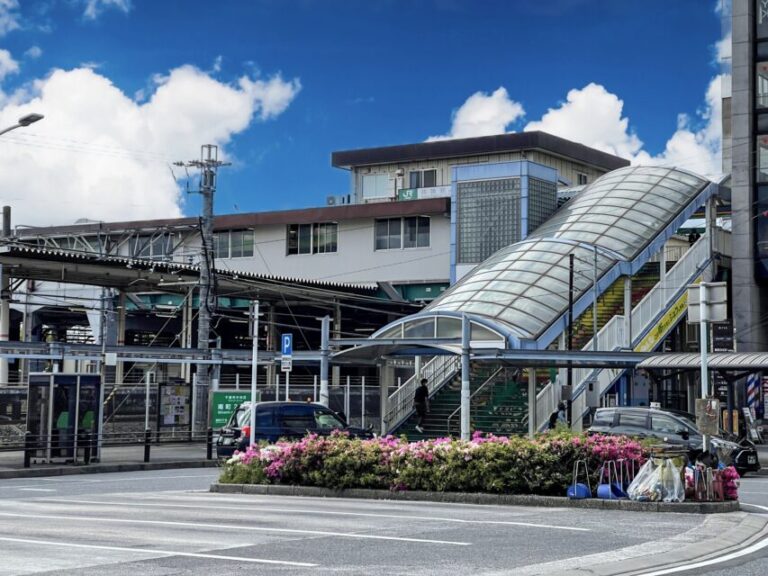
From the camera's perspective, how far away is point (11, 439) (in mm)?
34000

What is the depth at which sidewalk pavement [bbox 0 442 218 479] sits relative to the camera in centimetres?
2830

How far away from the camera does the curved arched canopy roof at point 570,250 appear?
140 ft

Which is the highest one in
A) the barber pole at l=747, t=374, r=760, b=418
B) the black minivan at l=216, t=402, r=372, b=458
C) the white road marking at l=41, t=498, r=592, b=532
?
the barber pole at l=747, t=374, r=760, b=418

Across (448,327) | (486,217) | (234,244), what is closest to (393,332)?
Result: (448,327)

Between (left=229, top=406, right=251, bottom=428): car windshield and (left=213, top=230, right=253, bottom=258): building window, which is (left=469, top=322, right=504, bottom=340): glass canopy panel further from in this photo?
(left=213, top=230, right=253, bottom=258): building window

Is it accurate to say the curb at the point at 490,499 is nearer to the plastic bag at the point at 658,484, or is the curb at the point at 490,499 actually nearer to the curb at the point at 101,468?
the plastic bag at the point at 658,484

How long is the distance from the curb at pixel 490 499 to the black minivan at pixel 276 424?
7.05 m

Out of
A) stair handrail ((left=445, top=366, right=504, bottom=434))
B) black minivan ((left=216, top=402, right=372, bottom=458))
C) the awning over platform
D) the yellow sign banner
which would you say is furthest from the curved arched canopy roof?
black minivan ((left=216, top=402, right=372, bottom=458))

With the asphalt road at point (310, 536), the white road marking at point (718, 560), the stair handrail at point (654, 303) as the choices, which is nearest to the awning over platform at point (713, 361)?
the stair handrail at point (654, 303)

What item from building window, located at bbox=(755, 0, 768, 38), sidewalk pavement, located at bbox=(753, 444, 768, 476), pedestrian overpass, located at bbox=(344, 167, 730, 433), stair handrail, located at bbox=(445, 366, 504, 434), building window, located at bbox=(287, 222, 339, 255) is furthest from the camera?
building window, located at bbox=(287, 222, 339, 255)

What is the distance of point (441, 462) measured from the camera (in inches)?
754

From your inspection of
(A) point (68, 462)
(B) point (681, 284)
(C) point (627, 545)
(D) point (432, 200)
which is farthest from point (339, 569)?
(D) point (432, 200)

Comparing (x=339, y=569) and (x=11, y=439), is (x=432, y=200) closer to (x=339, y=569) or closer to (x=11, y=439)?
(x=11, y=439)

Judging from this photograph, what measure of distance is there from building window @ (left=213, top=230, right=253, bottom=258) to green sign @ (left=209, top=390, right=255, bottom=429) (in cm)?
3020
